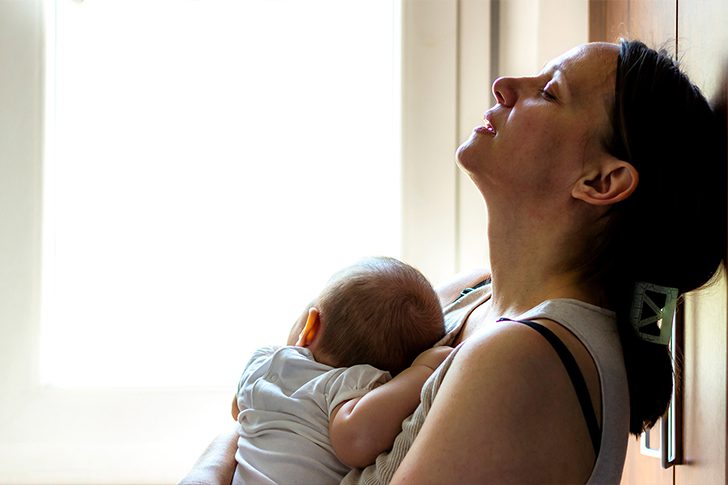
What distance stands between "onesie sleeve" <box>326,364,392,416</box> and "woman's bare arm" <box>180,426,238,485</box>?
221 millimetres

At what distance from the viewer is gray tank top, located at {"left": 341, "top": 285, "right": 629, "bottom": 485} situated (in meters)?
1.03

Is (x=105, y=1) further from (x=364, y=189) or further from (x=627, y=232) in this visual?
(x=627, y=232)

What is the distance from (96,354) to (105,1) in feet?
2.81

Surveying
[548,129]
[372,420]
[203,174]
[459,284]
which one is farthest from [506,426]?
[203,174]

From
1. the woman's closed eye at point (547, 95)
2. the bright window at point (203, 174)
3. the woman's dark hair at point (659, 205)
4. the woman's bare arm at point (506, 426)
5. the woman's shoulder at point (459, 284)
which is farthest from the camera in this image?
the bright window at point (203, 174)

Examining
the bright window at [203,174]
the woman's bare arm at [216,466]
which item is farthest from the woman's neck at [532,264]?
the bright window at [203,174]

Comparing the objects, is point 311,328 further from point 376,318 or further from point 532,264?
point 532,264

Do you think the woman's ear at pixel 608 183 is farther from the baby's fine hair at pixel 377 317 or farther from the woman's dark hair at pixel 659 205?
the baby's fine hair at pixel 377 317

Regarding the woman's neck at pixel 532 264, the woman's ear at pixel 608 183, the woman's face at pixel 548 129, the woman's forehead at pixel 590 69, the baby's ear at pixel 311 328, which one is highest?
the woman's forehead at pixel 590 69

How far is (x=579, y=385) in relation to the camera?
1001mm

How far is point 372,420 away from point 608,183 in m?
0.47

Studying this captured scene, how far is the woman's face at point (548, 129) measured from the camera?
3.79 feet

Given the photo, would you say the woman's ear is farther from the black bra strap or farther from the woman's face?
the black bra strap

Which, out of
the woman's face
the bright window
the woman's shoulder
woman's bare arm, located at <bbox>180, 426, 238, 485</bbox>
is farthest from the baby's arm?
the bright window
